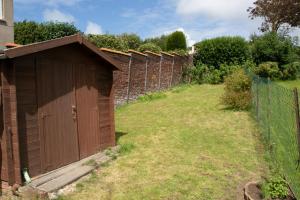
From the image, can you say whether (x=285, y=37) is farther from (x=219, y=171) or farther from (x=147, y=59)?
(x=219, y=171)

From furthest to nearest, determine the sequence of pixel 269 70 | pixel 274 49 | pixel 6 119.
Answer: pixel 274 49 < pixel 269 70 < pixel 6 119

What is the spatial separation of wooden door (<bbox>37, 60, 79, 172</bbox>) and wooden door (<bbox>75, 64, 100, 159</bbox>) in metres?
0.21

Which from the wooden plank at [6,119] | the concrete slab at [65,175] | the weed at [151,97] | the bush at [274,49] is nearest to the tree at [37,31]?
the weed at [151,97]

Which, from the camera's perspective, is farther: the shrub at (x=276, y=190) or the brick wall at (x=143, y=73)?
the brick wall at (x=143, y=73)

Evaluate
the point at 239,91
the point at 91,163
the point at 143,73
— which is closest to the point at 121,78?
the point at 143,73

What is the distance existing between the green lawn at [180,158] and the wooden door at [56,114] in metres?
0.80

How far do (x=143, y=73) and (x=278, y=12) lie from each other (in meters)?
22.3

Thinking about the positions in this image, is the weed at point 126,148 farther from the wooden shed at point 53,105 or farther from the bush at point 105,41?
the bush at point 105,41

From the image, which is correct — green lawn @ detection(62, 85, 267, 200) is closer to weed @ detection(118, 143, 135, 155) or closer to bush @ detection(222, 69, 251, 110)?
weed @ detection(118, 143, 135, 155)

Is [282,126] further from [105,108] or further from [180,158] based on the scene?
[105,108]

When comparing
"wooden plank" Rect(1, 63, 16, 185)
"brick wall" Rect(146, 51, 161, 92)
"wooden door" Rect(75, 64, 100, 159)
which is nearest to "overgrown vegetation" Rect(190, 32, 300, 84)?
"brick wall" Rect(146, 51, 161, 92)

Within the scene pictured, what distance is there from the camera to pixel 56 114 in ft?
25.0

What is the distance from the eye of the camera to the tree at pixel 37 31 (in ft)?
72.9

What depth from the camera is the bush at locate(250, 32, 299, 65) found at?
24.0 meters
